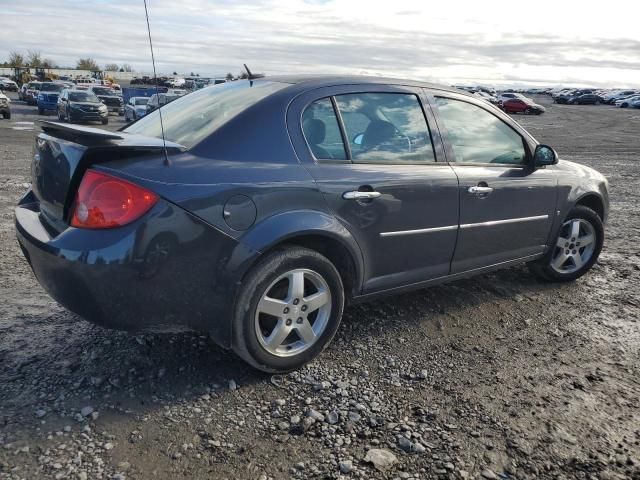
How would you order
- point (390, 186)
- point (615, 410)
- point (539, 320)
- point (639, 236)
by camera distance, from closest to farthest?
point (615, 410)
point (390, 186)
point (539, 320)
point (639, 236)

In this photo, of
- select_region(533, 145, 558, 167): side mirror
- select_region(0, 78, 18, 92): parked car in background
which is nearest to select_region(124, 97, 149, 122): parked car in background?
select_region(533, 145, 558, 167): side mirror

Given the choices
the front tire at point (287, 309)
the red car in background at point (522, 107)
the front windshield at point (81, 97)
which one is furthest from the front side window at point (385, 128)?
the red car in background at point (522, 107)

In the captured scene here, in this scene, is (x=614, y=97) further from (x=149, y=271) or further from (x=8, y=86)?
(x=149, y=271)

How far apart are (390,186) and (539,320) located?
5.57 ft

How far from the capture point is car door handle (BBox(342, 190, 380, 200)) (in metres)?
3.27

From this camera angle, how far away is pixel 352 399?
3023mm

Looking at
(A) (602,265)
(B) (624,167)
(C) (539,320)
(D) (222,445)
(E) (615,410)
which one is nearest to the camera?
(D) (222,445)

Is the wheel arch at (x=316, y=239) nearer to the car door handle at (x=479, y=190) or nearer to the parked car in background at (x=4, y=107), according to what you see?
the car door handle at (x=479, y=190)

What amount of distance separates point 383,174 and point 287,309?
103 cm

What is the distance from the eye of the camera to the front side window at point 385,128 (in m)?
3.49

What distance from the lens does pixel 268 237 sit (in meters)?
2.94

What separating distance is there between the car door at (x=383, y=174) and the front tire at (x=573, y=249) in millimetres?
1415

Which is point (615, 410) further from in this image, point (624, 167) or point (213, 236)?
point (624, 167)

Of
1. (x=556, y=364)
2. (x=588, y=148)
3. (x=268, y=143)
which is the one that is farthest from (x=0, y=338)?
(x=588, y=148)
